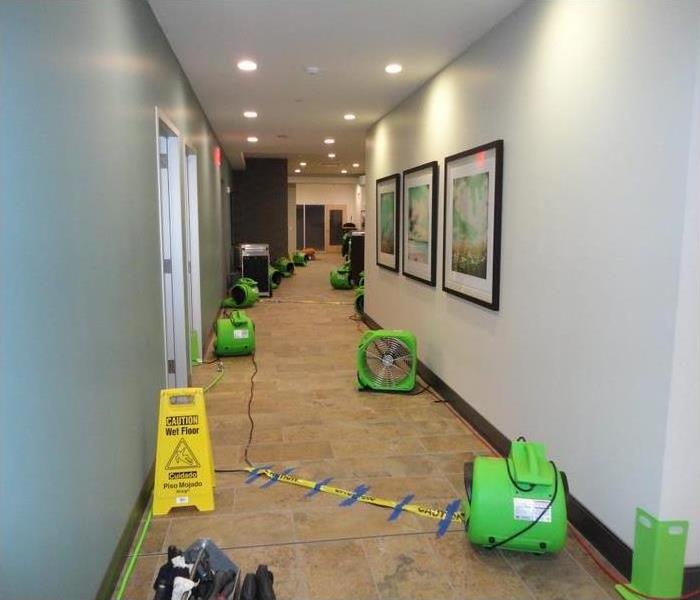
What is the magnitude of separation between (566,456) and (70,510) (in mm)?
2202

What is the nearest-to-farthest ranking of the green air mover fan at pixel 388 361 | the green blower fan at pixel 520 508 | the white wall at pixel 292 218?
the green blower fan at pixel 520 508 < the green air mover fan at pixel 388 361 < the white wall at pixel 292 218

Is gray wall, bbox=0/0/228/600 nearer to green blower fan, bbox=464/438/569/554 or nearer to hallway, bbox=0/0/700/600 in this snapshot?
hallway, bbox=0/0/700/600

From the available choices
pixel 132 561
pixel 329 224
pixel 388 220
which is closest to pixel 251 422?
pixel 132 561

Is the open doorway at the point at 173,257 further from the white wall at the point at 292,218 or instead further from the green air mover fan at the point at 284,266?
the white wall at the point at 292,218

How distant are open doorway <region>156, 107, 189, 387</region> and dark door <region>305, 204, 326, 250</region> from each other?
17.7 metres

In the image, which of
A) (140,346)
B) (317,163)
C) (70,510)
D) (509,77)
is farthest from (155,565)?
(317,163)

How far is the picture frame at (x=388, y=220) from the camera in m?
6.33

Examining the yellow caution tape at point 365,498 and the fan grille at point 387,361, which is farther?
the fan grille at point 387,361

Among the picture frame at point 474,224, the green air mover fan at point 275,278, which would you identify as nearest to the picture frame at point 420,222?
the picture frame at point 474,224

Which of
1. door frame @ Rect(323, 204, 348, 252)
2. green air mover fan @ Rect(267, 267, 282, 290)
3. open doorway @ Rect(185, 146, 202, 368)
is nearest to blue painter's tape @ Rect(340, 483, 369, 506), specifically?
open doorway @ Rect(185, 146, 202, 368)

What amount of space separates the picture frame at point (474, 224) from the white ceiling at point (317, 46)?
2.64 ft

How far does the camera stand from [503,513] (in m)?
2.52

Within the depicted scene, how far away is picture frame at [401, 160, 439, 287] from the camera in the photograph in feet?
16.6

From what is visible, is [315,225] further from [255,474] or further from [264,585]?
[264,585]
